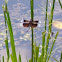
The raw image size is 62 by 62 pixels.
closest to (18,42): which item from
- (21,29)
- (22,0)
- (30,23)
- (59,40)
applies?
(21,29)

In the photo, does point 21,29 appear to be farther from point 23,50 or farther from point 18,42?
point 23,50

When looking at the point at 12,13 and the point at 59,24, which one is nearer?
the point at 59,24

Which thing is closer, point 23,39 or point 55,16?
point 23,39

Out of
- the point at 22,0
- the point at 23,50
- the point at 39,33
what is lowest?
the point at 23,50

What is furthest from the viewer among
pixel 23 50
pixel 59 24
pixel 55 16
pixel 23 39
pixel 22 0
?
pixel 22 0

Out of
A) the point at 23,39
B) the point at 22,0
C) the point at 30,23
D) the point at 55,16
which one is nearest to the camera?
the point at 30,23

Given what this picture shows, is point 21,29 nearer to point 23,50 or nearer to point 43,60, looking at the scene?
point 23,50

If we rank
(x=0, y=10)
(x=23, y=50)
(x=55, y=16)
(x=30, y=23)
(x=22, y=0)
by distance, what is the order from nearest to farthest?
(x=30, y=23) → (x=23, y=50) → (x=55, y=16) → (x=0, y=10) → (x=22, y=0)

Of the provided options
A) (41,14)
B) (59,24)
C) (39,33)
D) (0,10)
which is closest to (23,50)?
(39,33)

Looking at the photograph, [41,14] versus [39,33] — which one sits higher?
[41,14]
